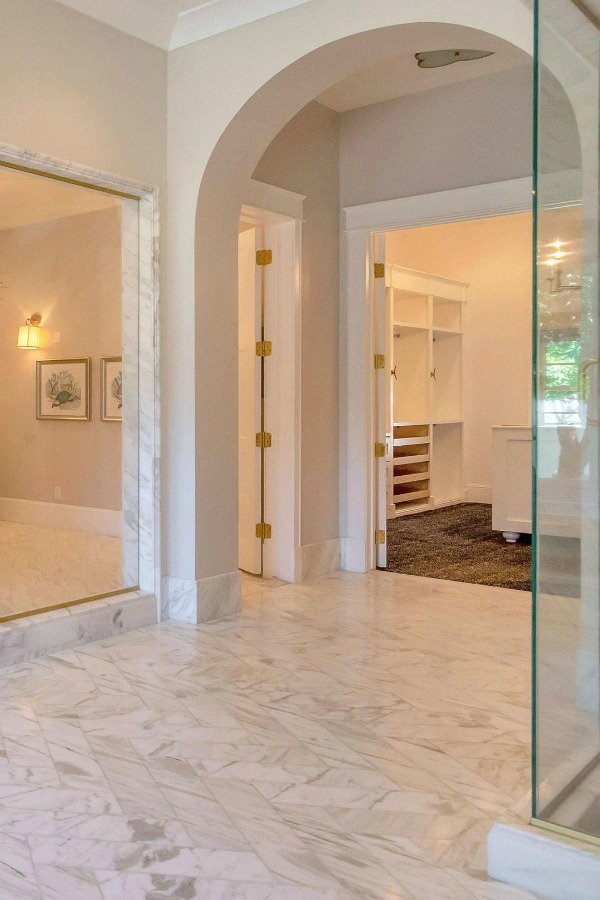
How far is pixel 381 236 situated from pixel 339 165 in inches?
21.3

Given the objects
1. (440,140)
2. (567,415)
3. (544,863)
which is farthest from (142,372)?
(544,863)

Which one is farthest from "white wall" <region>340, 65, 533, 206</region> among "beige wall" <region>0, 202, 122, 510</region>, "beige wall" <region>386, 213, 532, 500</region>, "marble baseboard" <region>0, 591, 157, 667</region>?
"beige wall" <region>386, 213, 532, 500</region>

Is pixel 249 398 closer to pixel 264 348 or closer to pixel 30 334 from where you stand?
pixel 264 348

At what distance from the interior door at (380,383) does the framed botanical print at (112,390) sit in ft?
6.54

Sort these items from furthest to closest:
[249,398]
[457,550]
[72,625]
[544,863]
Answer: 1. [457,550]
2. [249,398]
3. [72,625]
4. [544,863]

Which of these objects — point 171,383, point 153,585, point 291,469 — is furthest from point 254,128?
point 153,585

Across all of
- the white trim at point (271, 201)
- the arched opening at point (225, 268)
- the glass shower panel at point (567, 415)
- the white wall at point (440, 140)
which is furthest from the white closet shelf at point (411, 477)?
the glass shower panel at point (567, 415)

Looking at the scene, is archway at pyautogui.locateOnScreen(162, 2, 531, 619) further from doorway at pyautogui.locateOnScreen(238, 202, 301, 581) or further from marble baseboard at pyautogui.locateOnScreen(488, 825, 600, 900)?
marble baseboard at pyautogui.locateOnScreen(488, 825, 600, 900)

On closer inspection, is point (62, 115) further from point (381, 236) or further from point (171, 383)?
point (381, 236)

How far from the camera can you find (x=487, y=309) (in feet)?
31.1

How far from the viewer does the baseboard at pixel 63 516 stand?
3693 mm

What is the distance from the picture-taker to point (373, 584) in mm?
5180

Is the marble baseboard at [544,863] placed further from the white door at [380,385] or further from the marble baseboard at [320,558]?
the white door at [380,385]

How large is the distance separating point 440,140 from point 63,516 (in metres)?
3.16
